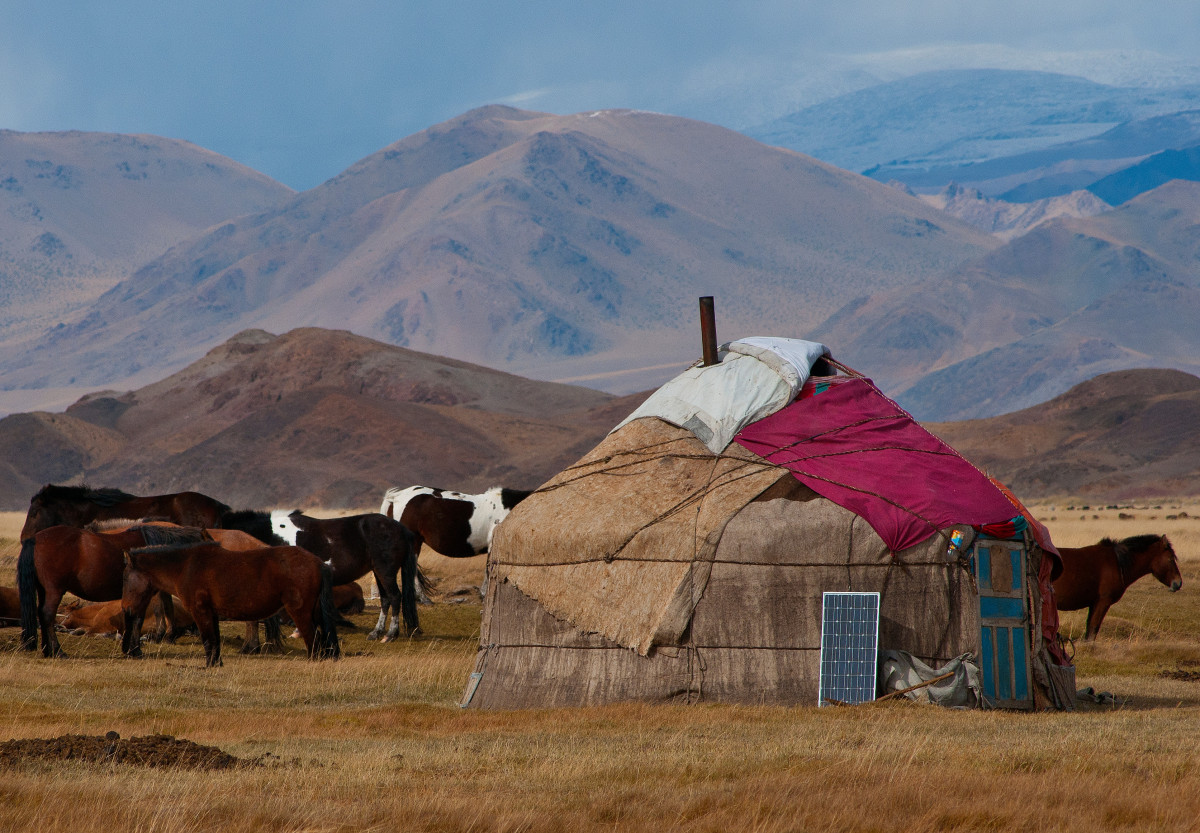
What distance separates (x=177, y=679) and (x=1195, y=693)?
1028 cm

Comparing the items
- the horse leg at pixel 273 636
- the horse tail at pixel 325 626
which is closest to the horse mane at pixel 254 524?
the horse leg at pixel 273 636

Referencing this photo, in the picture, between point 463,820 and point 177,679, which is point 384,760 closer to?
point 463,820

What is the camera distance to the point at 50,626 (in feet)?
51.2

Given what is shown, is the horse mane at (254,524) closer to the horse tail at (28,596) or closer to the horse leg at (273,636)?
the horse leg at (273,636)

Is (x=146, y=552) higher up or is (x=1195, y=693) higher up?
(x=146, y=552)

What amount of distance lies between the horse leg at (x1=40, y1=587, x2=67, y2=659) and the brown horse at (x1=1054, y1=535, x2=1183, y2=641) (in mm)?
12045

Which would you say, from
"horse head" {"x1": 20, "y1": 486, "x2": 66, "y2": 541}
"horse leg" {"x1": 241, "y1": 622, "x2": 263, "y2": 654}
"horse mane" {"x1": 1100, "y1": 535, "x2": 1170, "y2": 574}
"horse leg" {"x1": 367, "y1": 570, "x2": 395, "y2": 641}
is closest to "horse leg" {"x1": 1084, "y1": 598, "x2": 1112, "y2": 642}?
"horse mane" {"x1": 1100, "y1": 535, "x2": 1170, "y2": 574}

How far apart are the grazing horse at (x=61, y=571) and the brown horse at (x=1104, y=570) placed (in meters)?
11.6

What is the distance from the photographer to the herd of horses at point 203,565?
14.8m

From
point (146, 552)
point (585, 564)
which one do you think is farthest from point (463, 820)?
point (146, 552)

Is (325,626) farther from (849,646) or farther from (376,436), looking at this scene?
(376,436)

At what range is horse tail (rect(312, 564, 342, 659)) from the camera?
15336 millimetres

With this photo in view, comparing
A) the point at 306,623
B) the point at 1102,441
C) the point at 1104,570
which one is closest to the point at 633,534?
the point at 306,623

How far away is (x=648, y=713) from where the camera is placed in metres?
11.5
